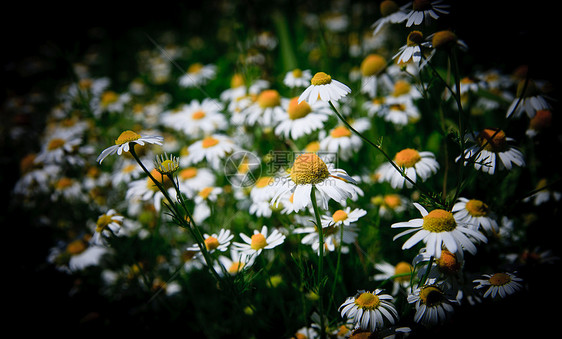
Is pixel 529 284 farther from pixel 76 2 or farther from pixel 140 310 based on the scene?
pixel 76 2

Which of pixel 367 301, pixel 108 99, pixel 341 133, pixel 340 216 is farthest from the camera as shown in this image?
pixel 108 99

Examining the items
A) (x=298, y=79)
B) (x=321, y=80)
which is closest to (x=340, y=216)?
(x=321, y=80)

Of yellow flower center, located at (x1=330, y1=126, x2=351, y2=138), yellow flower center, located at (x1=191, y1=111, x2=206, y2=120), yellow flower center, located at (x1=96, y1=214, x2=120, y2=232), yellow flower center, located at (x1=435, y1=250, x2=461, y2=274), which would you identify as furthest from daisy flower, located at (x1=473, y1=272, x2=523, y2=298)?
yellow flower center, located at (x1=191, y1=111, x2=206, y2=120)

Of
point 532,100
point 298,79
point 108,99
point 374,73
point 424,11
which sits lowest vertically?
point 532,100

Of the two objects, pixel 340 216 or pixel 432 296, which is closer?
pixel 432 296

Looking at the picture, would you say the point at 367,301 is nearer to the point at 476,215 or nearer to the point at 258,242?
the point at 258,242

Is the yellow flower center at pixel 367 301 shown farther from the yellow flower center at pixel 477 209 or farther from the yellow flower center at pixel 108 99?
the yellow flower center at pixel 108 99

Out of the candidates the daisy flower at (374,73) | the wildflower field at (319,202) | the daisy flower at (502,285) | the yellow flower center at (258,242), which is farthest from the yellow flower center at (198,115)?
the daisy flower at (502,285)
